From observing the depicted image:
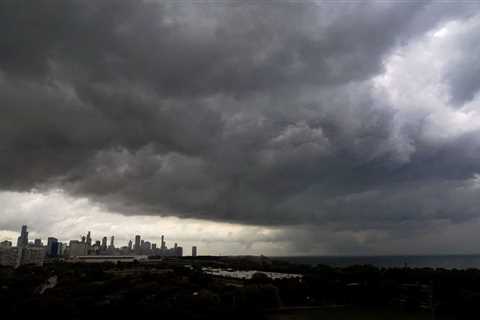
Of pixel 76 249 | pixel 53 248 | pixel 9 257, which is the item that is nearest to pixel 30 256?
pixel 9 257

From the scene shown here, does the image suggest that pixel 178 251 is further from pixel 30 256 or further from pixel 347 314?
pixel 347 314

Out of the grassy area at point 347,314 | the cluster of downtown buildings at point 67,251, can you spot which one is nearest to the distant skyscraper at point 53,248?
the cluster of downtown buildings at point 67,251

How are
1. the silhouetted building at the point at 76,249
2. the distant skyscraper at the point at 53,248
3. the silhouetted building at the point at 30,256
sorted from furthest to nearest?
the distant skyscraper at the point at 53,248, the silhouetted building at the point at 76,249, the silhouetted building at the point at 30,256

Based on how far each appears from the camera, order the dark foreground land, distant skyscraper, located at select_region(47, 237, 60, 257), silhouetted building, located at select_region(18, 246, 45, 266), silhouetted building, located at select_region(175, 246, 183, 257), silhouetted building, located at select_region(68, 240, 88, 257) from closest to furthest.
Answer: the dark foreground land, silhouetted building, located at select_region(18, 246, 45, 266), silhouetted building, located at select_region(68, 240, 88, 257), distant skyscraper, located at select_region(47, 237, 60, 257), silhouetted building, located at select_region(175, 246, 183, 257)

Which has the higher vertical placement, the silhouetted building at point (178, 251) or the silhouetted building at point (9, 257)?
the silhouetted building at point (178, 251)

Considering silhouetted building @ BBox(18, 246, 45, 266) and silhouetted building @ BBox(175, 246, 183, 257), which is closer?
silhouetted building @ BBox(18, 246, 45, 266)

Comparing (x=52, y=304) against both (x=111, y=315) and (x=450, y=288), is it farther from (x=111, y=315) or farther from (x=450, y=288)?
(x=450, y=288)

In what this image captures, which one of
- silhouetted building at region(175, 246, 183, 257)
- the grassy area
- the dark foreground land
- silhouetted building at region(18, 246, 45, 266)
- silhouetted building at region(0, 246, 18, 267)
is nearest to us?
the dark foreground land

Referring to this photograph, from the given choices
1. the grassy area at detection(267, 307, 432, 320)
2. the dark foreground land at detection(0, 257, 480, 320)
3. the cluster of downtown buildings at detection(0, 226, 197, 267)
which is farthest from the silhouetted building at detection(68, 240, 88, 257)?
the grassy area at detection(267, 307, 432, 320)

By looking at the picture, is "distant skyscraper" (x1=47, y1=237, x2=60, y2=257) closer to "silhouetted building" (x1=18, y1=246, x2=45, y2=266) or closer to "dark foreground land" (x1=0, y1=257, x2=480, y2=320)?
"silhouetted building" (x1=18, y1=246, x2=45, y2=266)

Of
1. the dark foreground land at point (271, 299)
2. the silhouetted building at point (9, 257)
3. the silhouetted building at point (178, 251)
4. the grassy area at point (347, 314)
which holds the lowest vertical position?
the grassy area at point (347, 314)

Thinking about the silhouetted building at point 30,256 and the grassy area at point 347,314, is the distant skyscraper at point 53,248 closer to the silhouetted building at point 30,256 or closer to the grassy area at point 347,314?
the silhouetted building at point 30,256

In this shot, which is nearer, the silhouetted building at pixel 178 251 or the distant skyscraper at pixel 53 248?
the distant skyscraper at pixel 53 248
